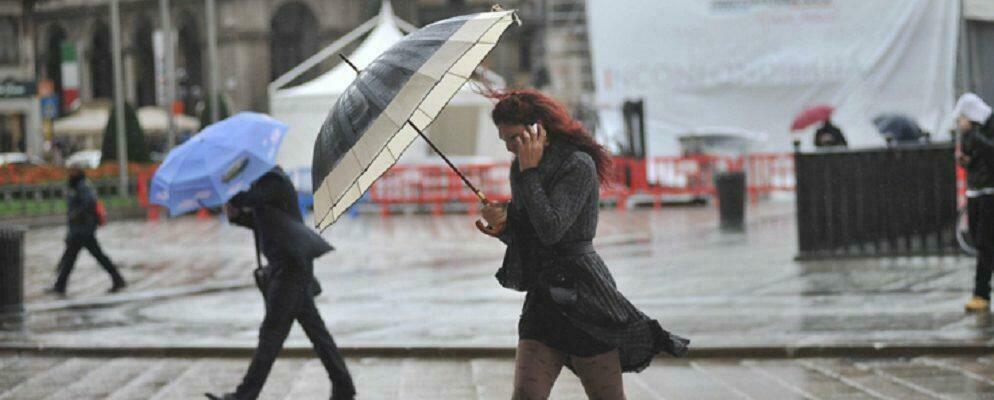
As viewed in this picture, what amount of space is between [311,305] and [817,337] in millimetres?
3758

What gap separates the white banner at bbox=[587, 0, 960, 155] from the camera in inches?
1393

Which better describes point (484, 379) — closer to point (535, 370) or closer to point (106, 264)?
point (535, 370)

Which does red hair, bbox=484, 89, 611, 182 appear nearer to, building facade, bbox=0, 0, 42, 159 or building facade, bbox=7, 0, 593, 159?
building facade, bbox=7, 0, 593, 159

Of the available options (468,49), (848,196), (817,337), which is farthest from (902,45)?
(468,49)

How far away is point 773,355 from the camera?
36.3 ft

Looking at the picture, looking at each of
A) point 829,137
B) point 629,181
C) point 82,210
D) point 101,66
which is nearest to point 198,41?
point 101,66

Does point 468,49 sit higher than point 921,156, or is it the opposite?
point 468,49

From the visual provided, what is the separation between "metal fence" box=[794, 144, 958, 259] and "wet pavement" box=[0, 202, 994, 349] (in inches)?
8.4

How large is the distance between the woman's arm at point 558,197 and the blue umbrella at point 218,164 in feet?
10.9

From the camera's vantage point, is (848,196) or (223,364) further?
(848,196)

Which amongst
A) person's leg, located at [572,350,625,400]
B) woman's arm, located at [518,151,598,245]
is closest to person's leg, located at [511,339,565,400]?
person's leg, located at [572,350,625,400]

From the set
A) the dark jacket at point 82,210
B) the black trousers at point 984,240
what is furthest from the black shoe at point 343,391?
the dark jacket at point 82,210

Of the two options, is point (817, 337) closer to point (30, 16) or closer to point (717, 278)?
point (717, 278)

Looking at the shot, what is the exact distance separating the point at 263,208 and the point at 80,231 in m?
9.00
